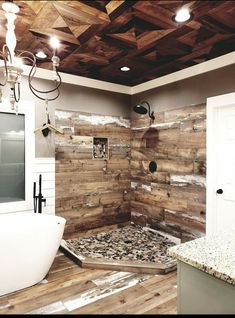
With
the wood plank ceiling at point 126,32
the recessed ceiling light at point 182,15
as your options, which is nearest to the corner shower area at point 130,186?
the wood plank ceiling at point 126,32

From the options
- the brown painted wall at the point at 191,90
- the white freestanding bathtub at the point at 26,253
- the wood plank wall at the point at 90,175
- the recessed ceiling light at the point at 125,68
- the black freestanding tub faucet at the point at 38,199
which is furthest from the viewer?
the wood plank wall at the point at 90,175

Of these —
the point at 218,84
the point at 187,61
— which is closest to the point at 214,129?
the point at 218,84

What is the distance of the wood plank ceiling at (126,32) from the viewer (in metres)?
1.95

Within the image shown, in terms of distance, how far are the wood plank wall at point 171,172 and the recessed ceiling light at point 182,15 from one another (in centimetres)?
140

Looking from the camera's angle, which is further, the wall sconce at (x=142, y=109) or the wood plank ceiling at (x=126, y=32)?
the wall sconce at (x=142, y=109)

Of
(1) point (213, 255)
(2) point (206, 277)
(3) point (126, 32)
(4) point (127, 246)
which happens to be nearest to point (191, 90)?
(3) point (126, 32)

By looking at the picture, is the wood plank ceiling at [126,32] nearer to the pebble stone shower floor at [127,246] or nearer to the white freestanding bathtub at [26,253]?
the white freestanding bathtub at [26,253]

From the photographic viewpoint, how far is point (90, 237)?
3949 millimetres

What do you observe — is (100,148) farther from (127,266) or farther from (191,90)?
(127,266)

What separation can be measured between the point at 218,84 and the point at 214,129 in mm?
582

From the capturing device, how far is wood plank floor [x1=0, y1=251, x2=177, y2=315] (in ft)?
7.32

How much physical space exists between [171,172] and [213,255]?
8.19 feet

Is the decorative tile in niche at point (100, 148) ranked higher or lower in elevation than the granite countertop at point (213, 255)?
higher

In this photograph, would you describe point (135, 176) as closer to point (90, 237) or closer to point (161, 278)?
point (90, 237)
